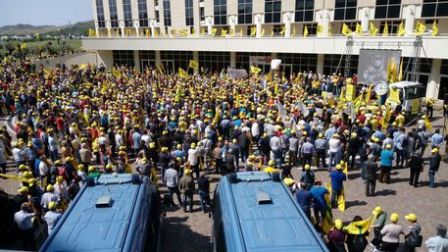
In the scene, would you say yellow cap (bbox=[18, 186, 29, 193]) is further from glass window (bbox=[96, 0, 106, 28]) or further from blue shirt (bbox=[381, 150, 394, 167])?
glass window (bbox=[96, 0, 106, 28])

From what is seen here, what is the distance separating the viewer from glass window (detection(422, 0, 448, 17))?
84.4 feet

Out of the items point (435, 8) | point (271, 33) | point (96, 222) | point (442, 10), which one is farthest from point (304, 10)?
point (96, 222)

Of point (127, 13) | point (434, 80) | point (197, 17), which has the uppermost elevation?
point (127, 13)

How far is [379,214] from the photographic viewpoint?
7.47 meters

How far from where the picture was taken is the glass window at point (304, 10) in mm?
33156

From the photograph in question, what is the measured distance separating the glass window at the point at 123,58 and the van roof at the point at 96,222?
41.9 meters

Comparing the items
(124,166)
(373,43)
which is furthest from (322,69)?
(124,166)

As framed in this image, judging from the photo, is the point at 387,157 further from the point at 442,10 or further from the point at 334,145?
the point at 442,10

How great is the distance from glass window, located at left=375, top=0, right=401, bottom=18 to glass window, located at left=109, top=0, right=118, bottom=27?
3452 cm

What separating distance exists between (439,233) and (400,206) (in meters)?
3.91

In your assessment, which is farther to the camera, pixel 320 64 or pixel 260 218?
pixel 320 64

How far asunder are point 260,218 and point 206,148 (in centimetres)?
772

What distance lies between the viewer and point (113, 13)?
49.2 metres

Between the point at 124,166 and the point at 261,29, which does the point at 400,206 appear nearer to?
the point at 124,166
